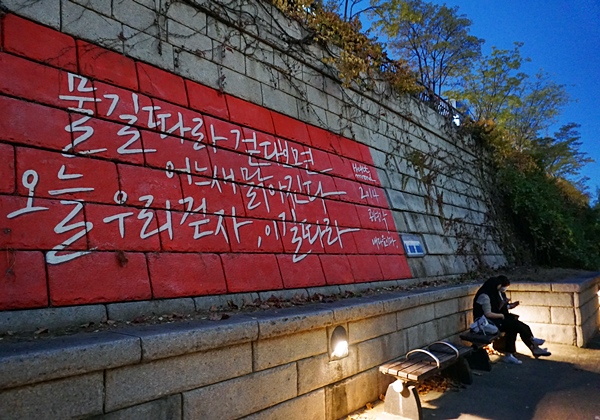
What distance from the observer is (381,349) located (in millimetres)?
5203

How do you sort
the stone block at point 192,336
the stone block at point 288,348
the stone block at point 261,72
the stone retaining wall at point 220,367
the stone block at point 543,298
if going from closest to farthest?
the stone retaining wall at point 220,367, the stone block at point 192,336, the stone block at point 288,348, the stone block at point 261,72, the stone block at point 543,298

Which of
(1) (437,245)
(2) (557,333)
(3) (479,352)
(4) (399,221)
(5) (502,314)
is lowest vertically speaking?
(2) (557,333)

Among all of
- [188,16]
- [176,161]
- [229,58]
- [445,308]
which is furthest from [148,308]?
[445,308]

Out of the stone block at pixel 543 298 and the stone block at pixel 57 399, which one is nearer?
the stone block at pixel 57 399

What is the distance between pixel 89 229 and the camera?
3.72 meters

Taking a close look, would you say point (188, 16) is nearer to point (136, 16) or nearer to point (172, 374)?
point (136, 16)

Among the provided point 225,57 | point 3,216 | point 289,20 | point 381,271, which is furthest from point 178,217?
point 289,20

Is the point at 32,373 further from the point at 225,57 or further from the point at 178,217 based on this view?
the point at 225,57

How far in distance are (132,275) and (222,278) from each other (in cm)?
107

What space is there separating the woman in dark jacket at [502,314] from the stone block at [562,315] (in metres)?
1.06

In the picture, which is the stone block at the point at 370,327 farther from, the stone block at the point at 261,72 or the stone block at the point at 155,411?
the stone block at the point at 261,72

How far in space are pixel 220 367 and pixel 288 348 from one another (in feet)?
2.65

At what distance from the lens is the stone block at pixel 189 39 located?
5.28 metres

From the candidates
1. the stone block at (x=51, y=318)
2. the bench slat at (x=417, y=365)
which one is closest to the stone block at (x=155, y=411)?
the stone block at (x=51, y=318)
